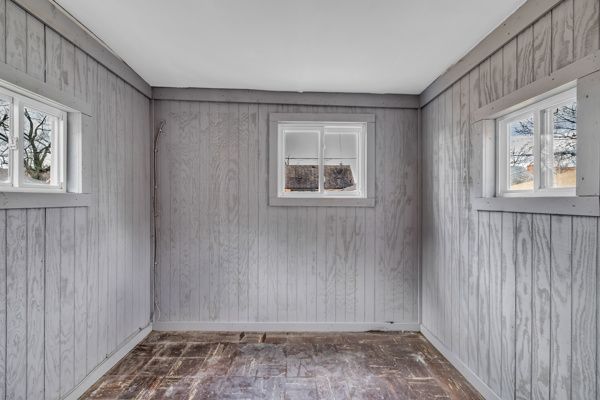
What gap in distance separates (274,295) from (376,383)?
1384mm

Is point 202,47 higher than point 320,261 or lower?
higher

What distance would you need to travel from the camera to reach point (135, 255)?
10.5 ft

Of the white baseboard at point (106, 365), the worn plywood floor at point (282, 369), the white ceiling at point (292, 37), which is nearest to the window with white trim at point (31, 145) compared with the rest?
the white ceiling at point (292, 37)

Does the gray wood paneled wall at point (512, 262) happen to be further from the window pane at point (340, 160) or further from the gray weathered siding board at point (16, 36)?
the gray weathered siding board at point (16, 36)

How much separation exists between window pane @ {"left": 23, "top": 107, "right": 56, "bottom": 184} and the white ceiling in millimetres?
725

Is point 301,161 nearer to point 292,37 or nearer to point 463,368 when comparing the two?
point 292,37

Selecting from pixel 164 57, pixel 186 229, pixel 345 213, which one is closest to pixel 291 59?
pixel 164 57

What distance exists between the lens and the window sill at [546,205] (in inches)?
60.1

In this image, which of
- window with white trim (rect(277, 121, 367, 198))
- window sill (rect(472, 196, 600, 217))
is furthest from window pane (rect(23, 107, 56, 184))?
window sill (rect(472, 196, 600, 217))

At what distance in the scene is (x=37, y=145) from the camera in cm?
211

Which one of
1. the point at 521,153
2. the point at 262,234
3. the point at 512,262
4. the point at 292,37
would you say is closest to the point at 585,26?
the point at 521,153

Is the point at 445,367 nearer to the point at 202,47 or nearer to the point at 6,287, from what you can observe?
the point at 6,287

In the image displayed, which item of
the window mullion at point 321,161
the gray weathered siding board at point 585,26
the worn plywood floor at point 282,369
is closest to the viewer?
the gray weathered siding board at point 585,26

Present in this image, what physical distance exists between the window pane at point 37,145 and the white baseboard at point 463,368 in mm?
3346
